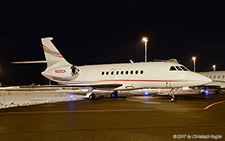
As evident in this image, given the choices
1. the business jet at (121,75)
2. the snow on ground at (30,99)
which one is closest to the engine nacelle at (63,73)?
the business jet at (121,75)

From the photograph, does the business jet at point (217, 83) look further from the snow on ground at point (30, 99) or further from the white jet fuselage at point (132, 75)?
the snow on ground at point (30, 99)

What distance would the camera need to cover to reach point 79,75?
22.0 meters

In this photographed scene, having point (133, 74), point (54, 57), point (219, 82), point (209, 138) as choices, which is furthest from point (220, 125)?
point (219, 82)

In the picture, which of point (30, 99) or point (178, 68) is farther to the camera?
point (30, 99)

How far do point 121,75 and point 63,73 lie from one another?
5.84 m

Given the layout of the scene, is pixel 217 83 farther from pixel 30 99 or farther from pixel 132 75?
pixel 30 99

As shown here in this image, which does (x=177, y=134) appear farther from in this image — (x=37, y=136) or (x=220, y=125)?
(x=37, y=136)

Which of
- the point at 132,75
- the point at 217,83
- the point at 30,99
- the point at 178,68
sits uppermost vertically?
the point at 178,68

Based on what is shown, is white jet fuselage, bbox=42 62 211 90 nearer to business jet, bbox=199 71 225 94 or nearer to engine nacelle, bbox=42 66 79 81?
engine nacelle, bbox=42 66 79 81

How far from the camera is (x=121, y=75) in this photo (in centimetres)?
1936

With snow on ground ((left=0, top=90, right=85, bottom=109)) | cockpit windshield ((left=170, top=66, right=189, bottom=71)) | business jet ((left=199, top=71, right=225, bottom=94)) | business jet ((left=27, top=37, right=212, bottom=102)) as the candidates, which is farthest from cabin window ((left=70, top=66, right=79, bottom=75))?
business jet ((left=199, top=71, right=225, bottom=94))

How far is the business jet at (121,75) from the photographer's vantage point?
16.5 m

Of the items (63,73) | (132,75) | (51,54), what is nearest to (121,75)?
(132,75)

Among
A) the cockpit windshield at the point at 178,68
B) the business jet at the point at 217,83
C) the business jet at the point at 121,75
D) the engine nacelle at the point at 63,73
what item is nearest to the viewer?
the business jet at the point at 121,75
